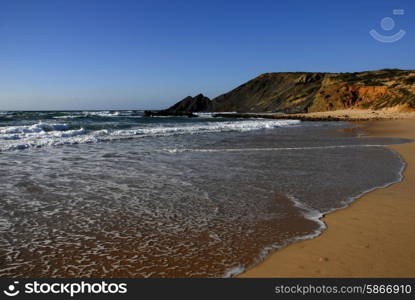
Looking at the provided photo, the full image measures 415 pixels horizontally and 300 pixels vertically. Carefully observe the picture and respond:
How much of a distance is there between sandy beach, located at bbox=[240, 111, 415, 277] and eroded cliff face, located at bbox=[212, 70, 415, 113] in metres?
49.4

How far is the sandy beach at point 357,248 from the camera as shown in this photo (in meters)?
3.58

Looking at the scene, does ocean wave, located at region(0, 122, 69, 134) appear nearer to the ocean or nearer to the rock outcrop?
the ocean

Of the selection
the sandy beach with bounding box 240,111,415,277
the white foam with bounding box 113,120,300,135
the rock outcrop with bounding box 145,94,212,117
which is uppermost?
the rock outcrop with bounding box 145,94,212,117

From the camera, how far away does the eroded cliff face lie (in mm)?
60469

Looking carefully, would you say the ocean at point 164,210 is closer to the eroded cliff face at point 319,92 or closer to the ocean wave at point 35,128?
the ocean wave at point 35,128

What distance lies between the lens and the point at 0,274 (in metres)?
3.55

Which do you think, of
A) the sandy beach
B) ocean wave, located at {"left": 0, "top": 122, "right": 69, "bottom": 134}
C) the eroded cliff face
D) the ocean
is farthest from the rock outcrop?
the sandy beach

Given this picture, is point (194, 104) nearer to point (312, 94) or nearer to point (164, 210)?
Result: point (312, 94)

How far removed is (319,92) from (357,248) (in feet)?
247

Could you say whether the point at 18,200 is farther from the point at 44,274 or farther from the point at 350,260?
Result: the point at 350,260

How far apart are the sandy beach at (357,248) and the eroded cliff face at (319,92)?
49392 mm

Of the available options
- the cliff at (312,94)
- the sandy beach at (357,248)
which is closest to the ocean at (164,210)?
the sandy beach at (357,248)

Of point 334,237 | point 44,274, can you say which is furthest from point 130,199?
point 334,237

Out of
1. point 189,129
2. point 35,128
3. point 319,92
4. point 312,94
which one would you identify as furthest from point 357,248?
point 312,94
